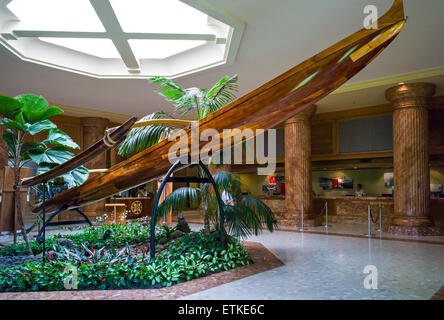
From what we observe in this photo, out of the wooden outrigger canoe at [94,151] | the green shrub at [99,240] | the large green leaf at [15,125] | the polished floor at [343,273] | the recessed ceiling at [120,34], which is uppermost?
the recessed ceiling at [120,34]

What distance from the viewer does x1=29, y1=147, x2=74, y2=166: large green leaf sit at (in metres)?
4.45

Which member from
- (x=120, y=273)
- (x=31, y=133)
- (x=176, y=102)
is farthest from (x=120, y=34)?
(x=120, y=273)

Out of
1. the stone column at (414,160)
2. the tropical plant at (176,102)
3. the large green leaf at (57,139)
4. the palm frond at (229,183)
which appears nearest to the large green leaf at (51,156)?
the large green leaf at (57,139)

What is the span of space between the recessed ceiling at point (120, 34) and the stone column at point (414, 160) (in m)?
4.09

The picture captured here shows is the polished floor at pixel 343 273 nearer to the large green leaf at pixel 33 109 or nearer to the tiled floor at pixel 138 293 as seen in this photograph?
the tiled floor at pixel 138 293

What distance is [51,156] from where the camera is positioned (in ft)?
14.7

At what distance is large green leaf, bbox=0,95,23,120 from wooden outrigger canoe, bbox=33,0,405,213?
67.0 inches

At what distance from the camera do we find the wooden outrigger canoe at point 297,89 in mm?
2244

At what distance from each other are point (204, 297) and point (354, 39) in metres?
2.37

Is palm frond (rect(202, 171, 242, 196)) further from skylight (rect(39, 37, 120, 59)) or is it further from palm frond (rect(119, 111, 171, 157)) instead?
skylight (rect(39, 37, 120, 59))

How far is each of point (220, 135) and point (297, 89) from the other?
872 mm

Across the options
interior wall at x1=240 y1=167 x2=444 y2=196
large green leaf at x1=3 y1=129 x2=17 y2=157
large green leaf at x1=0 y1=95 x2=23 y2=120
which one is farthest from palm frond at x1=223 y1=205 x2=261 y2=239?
interior wall at x1=240 y1=167 x2=444 y2=196

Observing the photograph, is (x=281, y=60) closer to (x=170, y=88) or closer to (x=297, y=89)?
(x=170, y=88)
